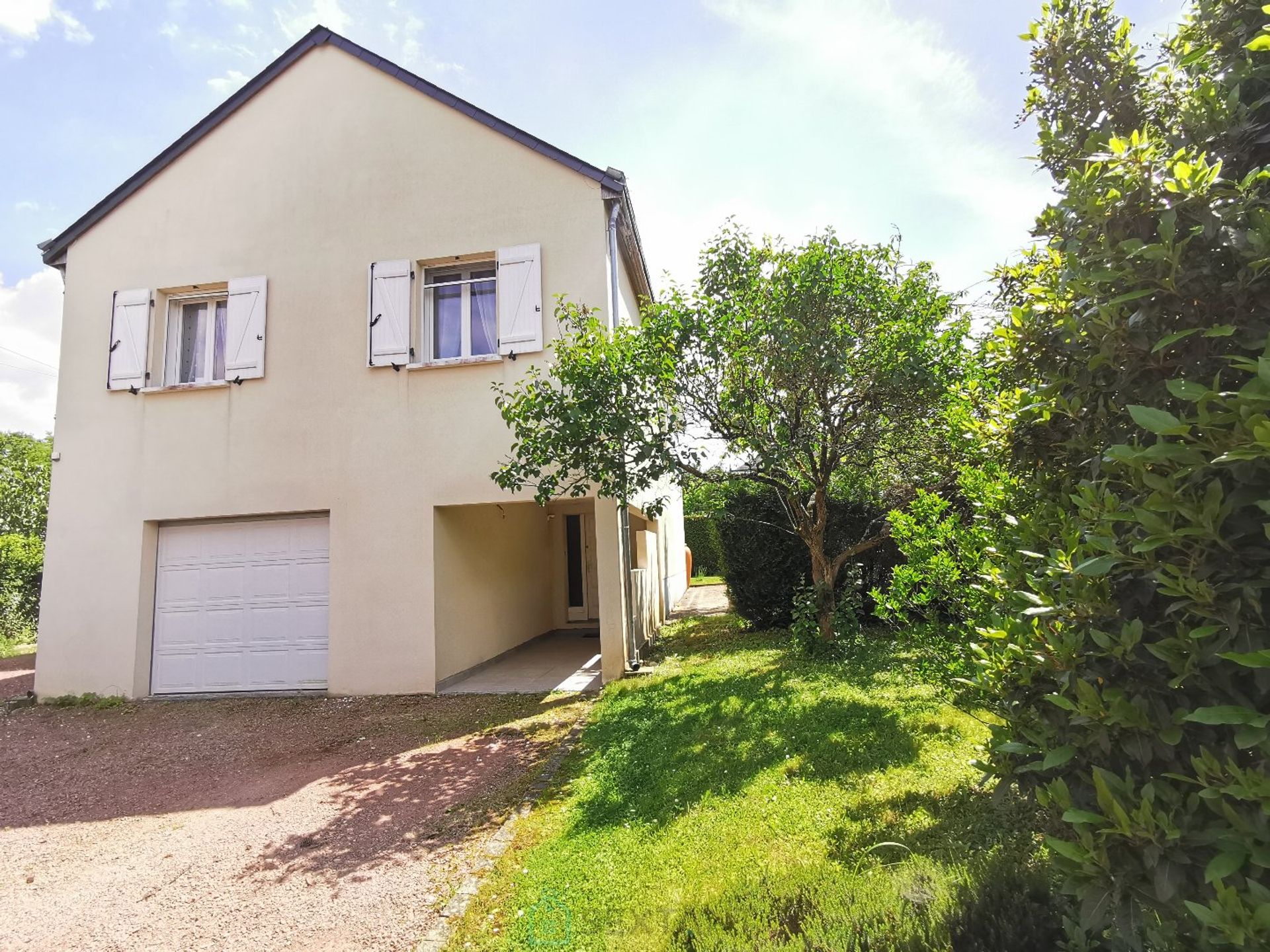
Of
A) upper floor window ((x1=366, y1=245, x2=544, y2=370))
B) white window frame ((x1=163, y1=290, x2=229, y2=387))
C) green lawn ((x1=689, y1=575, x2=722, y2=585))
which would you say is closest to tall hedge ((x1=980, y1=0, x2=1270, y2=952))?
upper floor window ((x1=366, y1=245, x2=544, y2=370))

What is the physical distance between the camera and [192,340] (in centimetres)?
915

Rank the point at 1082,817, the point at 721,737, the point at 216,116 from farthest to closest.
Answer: the point at 216,116, the point at 721,737, the point at 1082,817

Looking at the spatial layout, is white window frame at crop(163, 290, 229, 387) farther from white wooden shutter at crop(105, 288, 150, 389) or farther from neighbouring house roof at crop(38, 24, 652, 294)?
neighbouring house roof at crop(38, 24, 652, 294)

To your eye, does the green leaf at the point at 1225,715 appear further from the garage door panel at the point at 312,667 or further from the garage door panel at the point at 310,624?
the garage door panel at the point at 312,667

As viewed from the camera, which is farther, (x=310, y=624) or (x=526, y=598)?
(x=526, y=598)

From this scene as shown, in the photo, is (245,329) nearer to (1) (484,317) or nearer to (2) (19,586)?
(1) (484,317)

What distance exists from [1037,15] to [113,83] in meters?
9.09

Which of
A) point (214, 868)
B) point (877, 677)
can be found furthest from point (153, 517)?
point (877, 677)

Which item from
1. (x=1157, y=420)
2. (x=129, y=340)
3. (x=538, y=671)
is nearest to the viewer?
(x=1157, y=420)

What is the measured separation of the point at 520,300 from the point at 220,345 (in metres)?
4.51

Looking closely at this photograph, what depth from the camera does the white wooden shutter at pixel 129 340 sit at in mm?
8703

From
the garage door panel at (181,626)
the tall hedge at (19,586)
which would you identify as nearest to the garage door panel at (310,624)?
the garage door panel at (181,626)

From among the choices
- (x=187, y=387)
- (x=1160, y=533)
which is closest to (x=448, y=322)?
(x=187, y=387)

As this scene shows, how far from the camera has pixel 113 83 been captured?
7.20m
